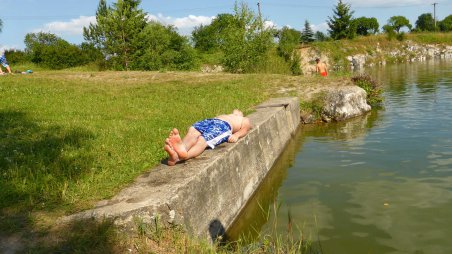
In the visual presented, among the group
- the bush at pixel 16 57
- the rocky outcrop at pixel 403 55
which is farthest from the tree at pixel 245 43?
the rocky outcrop at pixel 403 55

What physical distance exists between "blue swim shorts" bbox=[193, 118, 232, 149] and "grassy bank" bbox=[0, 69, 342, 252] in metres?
0.80

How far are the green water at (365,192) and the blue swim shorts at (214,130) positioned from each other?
4.02 feet

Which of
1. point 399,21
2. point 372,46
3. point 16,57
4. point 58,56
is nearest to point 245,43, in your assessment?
point 58,56

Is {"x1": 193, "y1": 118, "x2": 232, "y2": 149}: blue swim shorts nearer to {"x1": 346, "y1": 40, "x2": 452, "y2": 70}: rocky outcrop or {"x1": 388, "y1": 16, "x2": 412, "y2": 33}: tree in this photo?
{"x1": 346, "y1": 40, "x2": 452, "y2": 70}: rocky outcrop

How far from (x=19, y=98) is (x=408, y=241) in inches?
471

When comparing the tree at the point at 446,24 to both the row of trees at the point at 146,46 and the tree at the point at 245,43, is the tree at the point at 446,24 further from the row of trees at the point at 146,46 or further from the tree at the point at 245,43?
the tree at the point at 245,43

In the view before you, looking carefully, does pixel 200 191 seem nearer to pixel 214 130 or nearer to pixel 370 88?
pixel 214 130

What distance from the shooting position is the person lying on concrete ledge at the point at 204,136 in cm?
540

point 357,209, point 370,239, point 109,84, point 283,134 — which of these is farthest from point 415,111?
point 109,84

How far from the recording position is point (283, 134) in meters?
10.2

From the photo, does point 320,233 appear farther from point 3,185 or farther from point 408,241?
point 3,185

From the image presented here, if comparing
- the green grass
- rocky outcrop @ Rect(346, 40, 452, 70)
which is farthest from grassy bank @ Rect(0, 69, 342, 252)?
rocky outcrop @ Rect(346, 40, 452, 70)

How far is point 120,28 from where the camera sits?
108 feet

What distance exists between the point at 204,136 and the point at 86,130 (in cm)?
284
